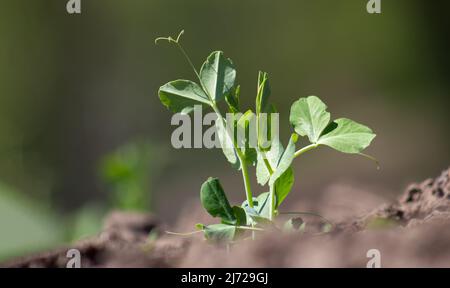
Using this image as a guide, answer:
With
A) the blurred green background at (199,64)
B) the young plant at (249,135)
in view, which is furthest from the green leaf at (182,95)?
the blurred green background at (199,64)

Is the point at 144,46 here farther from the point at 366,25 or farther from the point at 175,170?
the point at 366,25

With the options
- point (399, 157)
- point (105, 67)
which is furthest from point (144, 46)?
point (399, 157)

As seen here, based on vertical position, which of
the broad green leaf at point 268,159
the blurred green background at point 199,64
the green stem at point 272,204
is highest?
the blurred green background at point 199,64

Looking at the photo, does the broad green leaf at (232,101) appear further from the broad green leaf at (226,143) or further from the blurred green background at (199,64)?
the blurred green background at (199,64)

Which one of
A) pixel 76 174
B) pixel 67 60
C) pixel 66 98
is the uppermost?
pixel 67 60

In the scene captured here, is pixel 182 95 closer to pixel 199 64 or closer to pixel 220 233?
pixel 220 233

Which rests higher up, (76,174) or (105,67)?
(105,67)
